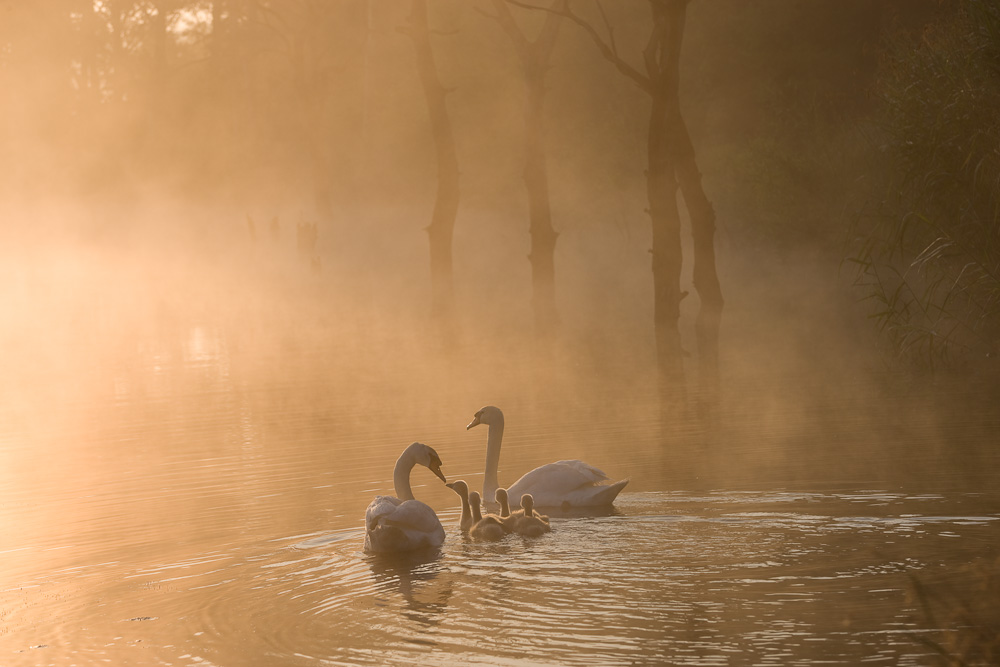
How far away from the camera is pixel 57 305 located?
4306 centimetres

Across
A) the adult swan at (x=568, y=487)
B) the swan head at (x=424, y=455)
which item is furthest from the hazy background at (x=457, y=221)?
the swan head at (x=424, y=455)

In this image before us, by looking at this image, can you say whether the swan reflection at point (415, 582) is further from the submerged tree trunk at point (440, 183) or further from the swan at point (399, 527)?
the submerged tree trunk at point (440, 183)

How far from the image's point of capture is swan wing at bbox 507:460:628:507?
473 inches

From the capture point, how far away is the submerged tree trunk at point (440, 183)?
34375 mm

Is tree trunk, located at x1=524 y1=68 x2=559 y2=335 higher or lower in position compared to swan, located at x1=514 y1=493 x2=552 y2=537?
higher

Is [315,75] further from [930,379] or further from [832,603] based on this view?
[832,603]

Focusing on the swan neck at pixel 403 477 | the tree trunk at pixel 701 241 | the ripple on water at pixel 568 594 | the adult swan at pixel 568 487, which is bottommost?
the ripple on water at pixel 568 594

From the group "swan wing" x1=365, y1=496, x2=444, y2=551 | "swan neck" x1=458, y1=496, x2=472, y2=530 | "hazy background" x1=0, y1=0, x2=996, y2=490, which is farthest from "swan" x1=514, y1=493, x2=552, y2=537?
"hazy background" x1=0, y1=0, x2=996, y2=490

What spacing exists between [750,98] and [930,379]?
29826 millimetres

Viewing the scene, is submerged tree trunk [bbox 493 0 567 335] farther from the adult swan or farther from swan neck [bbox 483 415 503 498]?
the adult swan

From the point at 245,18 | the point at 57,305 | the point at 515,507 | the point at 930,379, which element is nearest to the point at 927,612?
the point at 515,507

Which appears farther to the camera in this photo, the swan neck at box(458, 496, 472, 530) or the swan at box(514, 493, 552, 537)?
the swan neck at box(458, 496, 472, 530)

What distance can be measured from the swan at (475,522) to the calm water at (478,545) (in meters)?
0.20

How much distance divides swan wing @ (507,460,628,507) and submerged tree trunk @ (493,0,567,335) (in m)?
18.6
